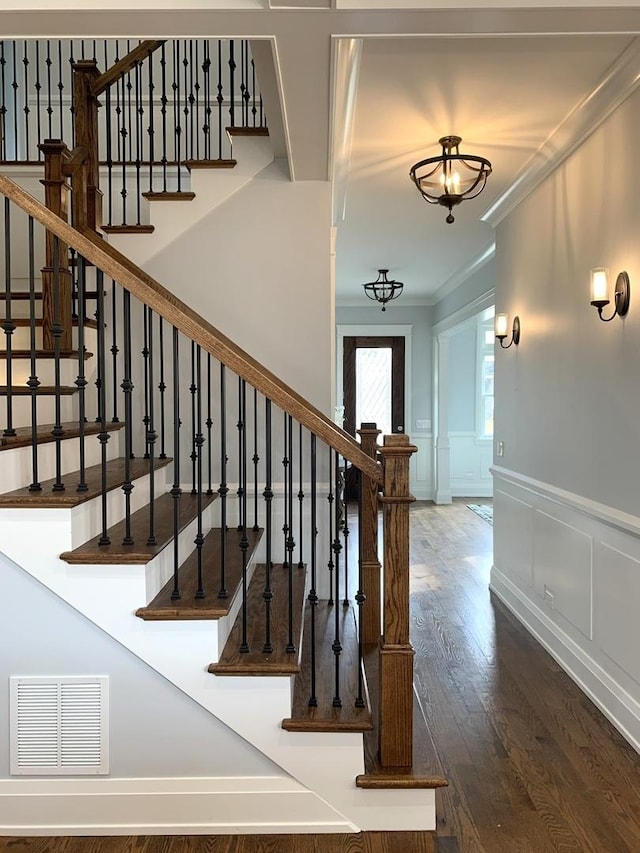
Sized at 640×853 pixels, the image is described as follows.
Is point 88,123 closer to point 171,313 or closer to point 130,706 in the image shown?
point 171,313

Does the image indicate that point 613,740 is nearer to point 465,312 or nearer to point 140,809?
point 140,809

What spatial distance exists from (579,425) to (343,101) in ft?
6.68

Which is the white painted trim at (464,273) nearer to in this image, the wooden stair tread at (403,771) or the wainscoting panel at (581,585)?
the wainscoting panel at (581,585)

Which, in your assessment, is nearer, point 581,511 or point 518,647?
point 581,511

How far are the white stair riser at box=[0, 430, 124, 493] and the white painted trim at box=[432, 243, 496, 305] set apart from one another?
13.6 feet

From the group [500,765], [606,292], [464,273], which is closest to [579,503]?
[606,292]

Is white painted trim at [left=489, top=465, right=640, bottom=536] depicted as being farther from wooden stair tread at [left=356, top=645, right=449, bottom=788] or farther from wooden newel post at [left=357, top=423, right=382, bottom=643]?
wooden stair tread at [left=356, top=645, right=449, bottom=788]

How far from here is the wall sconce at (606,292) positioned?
301 cm

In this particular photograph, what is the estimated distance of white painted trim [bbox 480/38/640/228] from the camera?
2.86 meters

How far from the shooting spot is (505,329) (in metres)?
4.82

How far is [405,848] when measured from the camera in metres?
2.21

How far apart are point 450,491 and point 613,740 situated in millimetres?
6803

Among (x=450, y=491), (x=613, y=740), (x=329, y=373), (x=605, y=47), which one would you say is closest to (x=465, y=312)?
(x=450, y=491)

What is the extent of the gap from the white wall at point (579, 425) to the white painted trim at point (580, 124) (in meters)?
0.05
